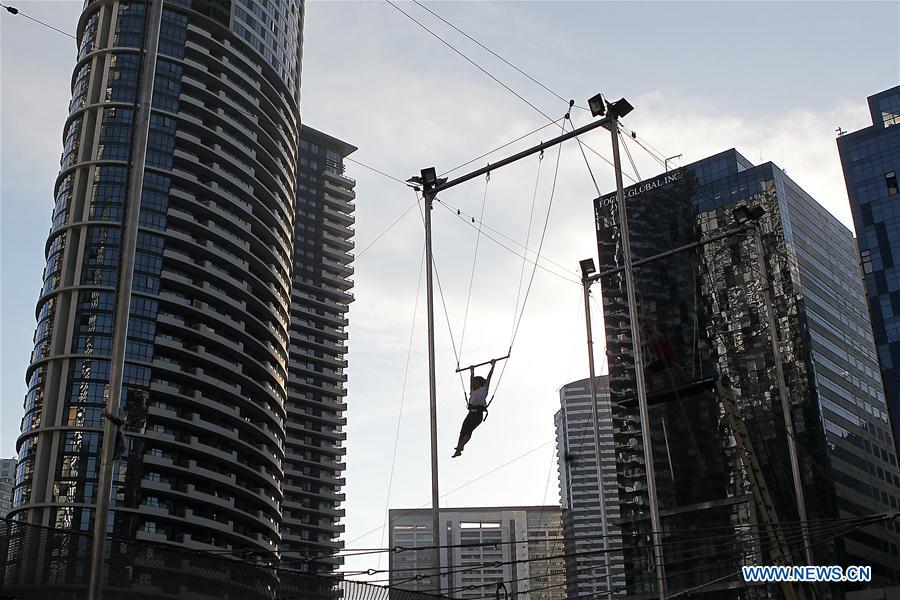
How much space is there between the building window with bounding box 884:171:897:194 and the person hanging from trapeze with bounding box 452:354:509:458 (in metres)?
108

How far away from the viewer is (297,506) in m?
140

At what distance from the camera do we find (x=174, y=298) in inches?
3802

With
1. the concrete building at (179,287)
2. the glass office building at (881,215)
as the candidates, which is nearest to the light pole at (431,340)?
the concrete building at (179,287)

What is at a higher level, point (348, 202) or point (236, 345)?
point (348, 202)

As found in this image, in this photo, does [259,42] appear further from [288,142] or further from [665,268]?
[665,268]

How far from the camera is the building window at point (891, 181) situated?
392 feet

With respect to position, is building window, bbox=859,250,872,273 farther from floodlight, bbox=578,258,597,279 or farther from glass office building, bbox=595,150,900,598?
floodlight, bbox=578,258,597,279

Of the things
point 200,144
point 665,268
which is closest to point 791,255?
point 665,268

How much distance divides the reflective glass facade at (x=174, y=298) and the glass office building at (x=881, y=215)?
72.1m

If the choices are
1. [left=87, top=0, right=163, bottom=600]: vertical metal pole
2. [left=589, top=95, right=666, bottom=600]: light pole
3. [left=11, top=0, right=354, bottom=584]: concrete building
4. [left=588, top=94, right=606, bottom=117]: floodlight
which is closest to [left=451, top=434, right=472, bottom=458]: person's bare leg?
[left=589, top=95, right=666, bottom=600]: light pole

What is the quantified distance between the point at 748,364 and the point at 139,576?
116082mm

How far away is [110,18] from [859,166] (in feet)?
307

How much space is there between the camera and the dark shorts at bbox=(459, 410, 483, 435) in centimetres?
2664

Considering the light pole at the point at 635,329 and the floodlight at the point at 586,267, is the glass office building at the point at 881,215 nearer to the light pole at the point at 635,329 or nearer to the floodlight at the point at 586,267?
the floodlight at the point at 586,267
